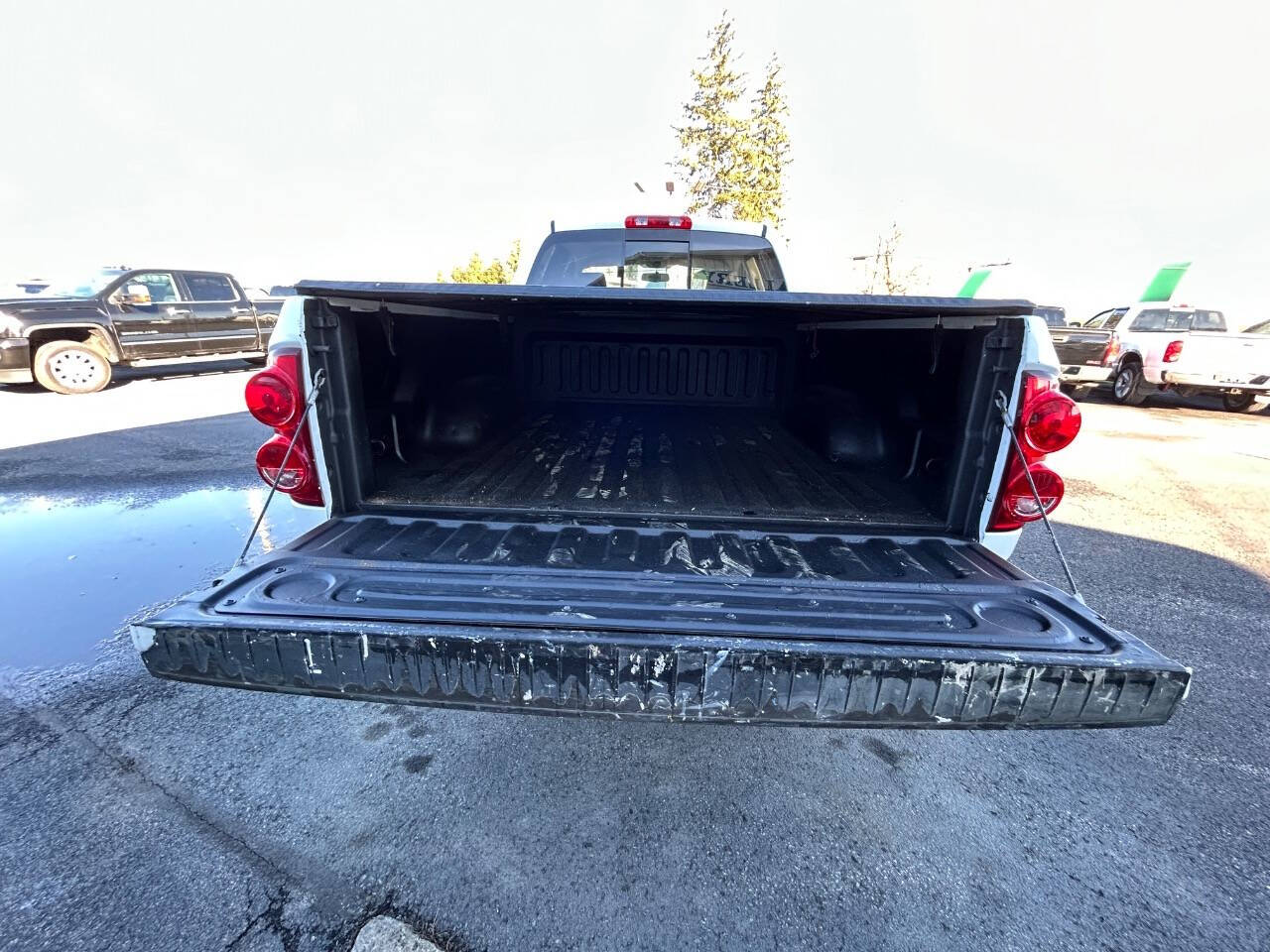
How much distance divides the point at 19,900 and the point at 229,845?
1.63 ft

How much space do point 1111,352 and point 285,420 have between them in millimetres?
13912

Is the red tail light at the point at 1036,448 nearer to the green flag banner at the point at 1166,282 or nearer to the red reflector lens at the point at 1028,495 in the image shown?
the red reflector lens at the point at 1028,495

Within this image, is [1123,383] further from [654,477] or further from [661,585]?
[661,585]

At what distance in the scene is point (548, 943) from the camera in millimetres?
1508

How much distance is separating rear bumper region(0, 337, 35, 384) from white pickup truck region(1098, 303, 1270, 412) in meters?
18.8

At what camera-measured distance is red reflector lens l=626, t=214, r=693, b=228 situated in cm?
391

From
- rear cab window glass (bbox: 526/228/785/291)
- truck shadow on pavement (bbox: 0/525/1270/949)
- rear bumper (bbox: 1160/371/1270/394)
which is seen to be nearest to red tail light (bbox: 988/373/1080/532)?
truck shadow on pavement (bbox: 0/525/1270/949)

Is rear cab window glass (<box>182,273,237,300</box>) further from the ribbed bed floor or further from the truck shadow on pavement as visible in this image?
the truck shadow on pavement

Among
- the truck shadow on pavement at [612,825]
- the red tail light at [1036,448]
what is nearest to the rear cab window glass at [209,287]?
the truck shadow on pavement at [612,825]

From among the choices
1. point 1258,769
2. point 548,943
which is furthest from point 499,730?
point 1258,769

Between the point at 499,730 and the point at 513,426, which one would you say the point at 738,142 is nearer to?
the point at 513,426

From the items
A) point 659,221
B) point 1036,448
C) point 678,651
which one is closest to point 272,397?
point 678,651

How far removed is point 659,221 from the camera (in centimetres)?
392

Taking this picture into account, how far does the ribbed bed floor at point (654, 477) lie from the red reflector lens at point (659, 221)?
1416 millimetres
